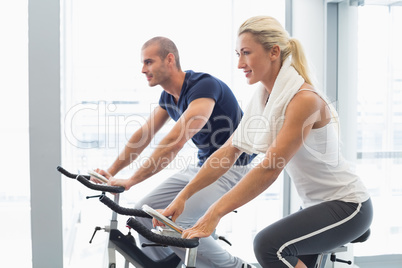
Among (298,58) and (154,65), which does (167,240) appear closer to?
(298,58)

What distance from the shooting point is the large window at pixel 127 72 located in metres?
3.46

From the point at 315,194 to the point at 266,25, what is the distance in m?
0.65

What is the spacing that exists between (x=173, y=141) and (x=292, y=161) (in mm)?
563

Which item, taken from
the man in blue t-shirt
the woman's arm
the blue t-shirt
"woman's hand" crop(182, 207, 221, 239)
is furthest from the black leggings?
the blue t-shirt

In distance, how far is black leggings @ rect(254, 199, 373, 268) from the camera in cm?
157

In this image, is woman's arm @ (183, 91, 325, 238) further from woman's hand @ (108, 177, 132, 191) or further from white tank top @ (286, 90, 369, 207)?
woman's hand @ (108, 177, 132, 191)

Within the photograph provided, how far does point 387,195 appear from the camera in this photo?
2.80m

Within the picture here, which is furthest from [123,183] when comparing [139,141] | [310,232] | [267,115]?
[310,232]

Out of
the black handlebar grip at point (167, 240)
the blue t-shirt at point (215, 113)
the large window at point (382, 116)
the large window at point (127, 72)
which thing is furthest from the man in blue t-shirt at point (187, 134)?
the large window at point (127, 72)

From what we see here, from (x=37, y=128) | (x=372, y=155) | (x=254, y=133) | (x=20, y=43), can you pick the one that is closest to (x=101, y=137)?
(x=20, y=43)

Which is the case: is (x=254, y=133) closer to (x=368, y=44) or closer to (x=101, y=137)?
(x=368, y=44)

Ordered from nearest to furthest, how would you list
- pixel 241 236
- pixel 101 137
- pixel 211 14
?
pixel 211 14, pixel 241 236, pixel 101 137

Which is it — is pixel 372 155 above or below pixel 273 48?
below

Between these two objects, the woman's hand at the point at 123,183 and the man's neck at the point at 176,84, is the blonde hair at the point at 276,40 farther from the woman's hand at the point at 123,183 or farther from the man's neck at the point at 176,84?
the woman's hand at the point at 123,183
